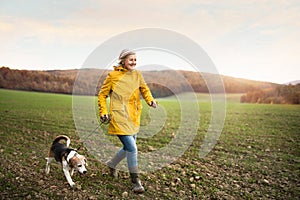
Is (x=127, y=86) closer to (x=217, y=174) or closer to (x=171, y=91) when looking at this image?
(x=171, y=91)

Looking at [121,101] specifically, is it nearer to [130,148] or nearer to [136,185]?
[130,148]

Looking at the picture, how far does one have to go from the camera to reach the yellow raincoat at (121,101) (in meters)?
5.11

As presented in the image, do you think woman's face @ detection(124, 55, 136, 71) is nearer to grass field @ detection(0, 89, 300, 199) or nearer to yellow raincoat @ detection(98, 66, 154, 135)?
yellow raincoat @ detection(98, 66, 154, 135)

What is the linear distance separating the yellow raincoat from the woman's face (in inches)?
3.0

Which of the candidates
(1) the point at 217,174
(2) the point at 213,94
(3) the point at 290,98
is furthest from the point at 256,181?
(3) the point at 290,98

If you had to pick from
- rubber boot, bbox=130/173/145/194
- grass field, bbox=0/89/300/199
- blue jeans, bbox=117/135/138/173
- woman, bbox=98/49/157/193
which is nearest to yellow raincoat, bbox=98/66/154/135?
woman, bbox=98/49/157/193

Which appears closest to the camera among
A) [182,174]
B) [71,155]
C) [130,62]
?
[130,62]

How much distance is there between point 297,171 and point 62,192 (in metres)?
5.09

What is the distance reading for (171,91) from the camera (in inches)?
288

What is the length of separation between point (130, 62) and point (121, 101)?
27.1 inches

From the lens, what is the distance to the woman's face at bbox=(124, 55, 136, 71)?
5125 millimetres

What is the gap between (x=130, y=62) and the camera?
5.13 metres

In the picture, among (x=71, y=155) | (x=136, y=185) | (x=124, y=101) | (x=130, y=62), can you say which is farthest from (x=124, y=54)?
(x=136, y=185)

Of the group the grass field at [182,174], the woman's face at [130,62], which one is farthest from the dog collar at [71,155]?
the woman's face at [130,62]
